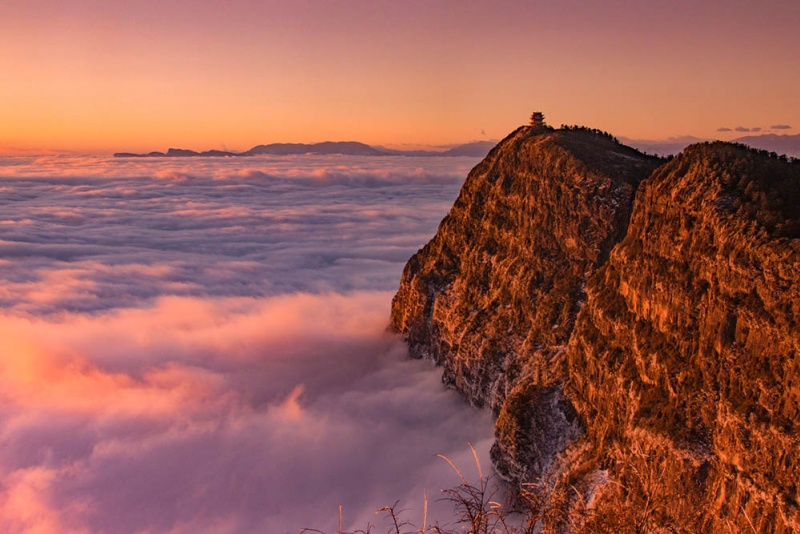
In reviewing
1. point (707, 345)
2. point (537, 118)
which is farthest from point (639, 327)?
point (537, 118)

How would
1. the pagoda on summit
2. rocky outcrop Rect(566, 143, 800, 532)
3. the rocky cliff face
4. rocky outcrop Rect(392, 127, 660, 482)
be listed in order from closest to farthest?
rocky outcrop Rect(566, 143, 800, 532)
the rocky cliff face
rocky outcrop Rect(392, 127, 660, 482)
the pagoda on summit

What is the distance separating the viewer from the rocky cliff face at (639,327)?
24641mm

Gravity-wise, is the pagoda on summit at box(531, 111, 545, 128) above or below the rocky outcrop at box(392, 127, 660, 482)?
above

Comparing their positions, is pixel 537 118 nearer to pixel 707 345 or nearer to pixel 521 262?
pixel 521 262

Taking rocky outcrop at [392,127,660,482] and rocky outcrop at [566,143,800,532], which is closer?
rocky outcrop at [566,143,800,532]

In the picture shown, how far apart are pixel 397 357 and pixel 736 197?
5086 cm

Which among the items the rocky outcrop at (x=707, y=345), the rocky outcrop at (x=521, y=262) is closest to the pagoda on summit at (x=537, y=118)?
the rocky outcrop at (x=521, y=262)

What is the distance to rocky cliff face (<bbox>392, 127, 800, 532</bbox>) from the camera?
24.6 m

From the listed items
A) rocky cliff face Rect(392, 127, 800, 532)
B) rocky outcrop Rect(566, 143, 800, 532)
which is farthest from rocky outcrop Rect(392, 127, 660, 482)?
rocky outcrop Rect(566, 143, 800, 532)

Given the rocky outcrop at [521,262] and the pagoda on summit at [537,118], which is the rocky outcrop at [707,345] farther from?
the pagoda on summit at [537,118]

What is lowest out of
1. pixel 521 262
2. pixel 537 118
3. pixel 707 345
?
pixel 521 262

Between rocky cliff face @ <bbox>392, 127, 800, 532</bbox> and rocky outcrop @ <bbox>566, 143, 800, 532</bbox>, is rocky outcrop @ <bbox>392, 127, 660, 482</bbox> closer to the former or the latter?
rocky cliff face @ <bbox>392, 127, 800, 532</bbox>

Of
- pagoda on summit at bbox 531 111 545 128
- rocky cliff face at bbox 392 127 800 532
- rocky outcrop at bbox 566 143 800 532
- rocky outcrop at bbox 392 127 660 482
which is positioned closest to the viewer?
rocky outcrop at bbox 566 143 800 532

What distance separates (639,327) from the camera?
112ft
